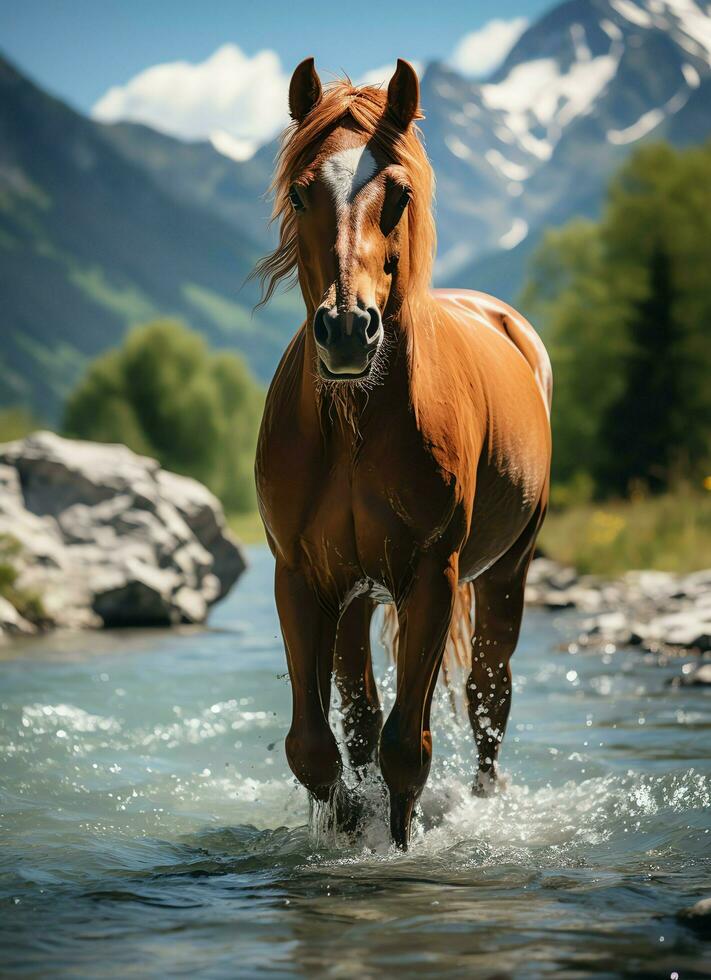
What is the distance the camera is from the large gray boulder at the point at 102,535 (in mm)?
12414

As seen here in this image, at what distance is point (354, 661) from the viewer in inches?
186

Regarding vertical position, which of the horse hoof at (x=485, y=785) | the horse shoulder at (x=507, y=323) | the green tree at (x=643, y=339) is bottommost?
the horse hoof at (x=485, y=785)

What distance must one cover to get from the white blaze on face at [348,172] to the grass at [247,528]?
4420cm

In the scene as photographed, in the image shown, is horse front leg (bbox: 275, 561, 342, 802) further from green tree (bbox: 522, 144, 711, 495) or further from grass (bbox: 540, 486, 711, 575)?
green tree (bbox: 522, 144, 711, 495)

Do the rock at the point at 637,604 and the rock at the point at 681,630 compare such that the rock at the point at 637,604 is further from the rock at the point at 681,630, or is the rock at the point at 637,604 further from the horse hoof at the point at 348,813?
the horse hoof at the point at 348,813

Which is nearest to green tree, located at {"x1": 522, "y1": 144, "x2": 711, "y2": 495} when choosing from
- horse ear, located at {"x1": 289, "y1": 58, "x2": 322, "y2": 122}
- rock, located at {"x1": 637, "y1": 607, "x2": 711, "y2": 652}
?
rock, located at {"x1": 637, "y1": 607, "x2": 711, "y2": 652}

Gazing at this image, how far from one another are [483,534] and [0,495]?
9.27 metres

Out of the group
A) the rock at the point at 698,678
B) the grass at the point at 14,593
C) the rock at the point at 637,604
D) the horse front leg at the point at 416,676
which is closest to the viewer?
the horse front leg at the point at 416,676

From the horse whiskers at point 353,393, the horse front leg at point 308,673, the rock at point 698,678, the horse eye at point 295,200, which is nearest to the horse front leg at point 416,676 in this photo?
the horse front leg at point 308,673

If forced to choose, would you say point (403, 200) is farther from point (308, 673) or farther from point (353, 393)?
point (308, 673)

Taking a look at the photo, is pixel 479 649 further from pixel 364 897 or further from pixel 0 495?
pixel 0 495

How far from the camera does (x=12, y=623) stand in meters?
11.6

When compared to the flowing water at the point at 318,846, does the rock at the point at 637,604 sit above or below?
above

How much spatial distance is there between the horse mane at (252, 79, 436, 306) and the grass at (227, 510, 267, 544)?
43.8 meters
